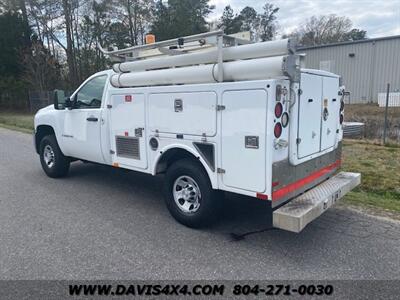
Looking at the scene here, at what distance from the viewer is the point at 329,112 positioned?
178 inches

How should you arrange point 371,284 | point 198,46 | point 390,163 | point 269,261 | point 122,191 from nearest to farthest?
point 371,284, point 269,261, point 198,46, point 122,191, point 390,163

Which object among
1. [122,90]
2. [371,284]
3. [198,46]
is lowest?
[371,284]

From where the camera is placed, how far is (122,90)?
4.99m

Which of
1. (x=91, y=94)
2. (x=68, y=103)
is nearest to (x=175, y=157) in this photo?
(x=91, y=94)

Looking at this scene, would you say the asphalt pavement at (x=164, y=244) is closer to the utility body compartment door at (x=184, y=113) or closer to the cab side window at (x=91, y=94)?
the utility body compartment door at (x=184, y=113)

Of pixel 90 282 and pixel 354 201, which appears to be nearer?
pixel 90 282

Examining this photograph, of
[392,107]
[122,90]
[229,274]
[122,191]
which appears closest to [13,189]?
[122,191]

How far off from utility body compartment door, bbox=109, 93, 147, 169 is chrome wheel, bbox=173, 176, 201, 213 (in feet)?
2.26

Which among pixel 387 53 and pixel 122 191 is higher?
pixel 387 53

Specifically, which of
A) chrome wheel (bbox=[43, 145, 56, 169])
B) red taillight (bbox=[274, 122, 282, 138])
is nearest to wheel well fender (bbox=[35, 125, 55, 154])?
chrome wheel (bbox=[43, 145, 56, 169])

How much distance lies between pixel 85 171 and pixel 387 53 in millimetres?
22186

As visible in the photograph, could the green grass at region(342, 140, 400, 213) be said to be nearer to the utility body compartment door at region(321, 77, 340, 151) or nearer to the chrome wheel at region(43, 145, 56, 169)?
the utility body compartment door at region(321, 77, 340, 151)

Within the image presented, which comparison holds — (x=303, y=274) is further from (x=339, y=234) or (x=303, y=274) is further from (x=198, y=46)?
(x=198, y=46)

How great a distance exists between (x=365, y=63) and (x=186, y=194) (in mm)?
23515
